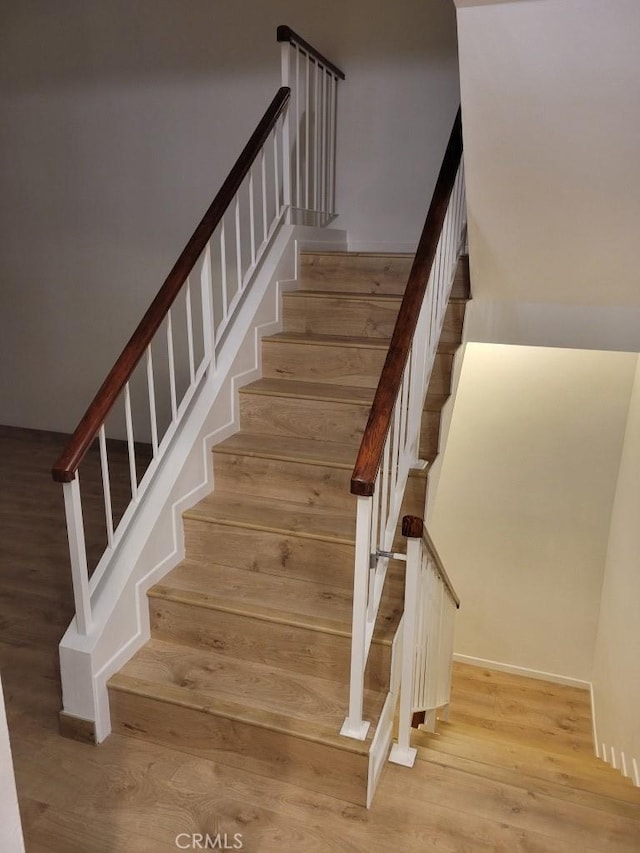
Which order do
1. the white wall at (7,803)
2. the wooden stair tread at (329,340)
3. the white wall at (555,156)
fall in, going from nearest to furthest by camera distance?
the white wall at (7,803) < the white wall at (555,156) < the wooden stair tread at (329,340)

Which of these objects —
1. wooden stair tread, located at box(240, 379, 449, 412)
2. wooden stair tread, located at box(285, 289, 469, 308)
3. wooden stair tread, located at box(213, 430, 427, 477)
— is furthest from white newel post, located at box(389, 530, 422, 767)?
wooden stair tread, located at box(285, 289, 469, 308)

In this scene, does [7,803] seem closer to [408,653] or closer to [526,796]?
[408,653]

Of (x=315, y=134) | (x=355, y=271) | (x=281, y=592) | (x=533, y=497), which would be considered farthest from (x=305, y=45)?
(x=533, y=497)

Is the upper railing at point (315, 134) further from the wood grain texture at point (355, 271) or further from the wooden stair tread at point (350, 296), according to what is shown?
the wooden stair tread at point (350, 296)

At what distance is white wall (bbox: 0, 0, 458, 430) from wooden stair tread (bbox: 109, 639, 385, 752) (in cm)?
306

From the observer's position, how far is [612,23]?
1.70 meters

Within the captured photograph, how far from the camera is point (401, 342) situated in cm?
215

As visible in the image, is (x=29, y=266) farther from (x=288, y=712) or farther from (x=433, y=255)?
(x=288, y=712)

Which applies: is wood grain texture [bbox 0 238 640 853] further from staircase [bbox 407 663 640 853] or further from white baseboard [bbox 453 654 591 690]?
→ white baseboard [bbox 453 654 591 690]

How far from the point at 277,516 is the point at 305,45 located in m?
2.65

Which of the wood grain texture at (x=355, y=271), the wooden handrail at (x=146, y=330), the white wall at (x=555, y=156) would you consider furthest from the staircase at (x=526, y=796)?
the wood grain texture at (x=355, y=271)

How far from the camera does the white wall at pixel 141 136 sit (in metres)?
4.15

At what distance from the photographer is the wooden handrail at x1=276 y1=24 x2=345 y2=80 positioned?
10.7 ft

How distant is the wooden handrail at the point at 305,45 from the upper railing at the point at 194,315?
1 centimetres
